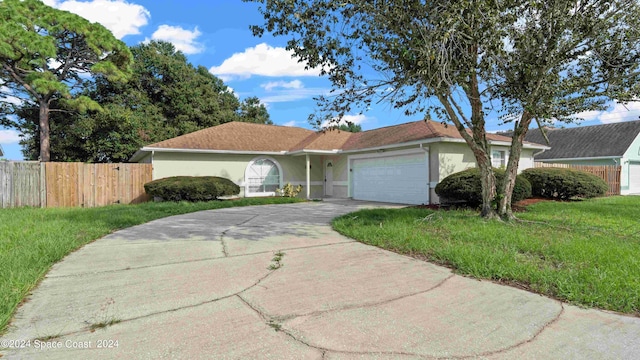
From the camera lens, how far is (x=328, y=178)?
19.4 meters

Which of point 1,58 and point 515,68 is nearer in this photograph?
point 515,68

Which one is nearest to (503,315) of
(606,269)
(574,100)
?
(606,269)

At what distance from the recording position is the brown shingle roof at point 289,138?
1496cm

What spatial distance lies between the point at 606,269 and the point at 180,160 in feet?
50.5

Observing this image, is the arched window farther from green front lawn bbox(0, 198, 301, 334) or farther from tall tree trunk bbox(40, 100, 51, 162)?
tall tree trunk bbox(40, 100, 51, 162)

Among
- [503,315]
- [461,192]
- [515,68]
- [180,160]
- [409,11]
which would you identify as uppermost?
[409,11]

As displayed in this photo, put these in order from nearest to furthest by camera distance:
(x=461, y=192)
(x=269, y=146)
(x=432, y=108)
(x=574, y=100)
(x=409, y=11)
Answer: (x=409, y=11) → (x=574, y=100) → (x=432, y=108) → (x=461, y=192) → (x=269, y=146)

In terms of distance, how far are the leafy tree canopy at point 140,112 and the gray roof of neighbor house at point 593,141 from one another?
83.4ft

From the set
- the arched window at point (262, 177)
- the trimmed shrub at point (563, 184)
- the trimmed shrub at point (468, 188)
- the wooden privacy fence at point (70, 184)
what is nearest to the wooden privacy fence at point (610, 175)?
the trimmed shrub at point (563, 184)

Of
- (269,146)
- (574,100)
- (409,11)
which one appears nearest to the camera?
(409,11)

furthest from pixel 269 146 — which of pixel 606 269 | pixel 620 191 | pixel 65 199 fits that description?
pixel 620 191

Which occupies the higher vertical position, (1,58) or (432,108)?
(1,58)

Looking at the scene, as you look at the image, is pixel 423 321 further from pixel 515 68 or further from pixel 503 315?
pixel 515 68

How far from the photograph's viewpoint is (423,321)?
314 centimetres
